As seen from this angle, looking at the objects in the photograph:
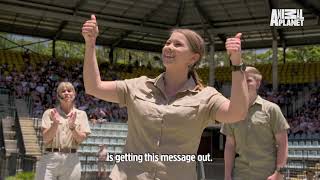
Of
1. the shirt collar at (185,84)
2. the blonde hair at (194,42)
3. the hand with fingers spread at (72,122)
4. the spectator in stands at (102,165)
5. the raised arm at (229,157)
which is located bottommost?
the spectator in stands at (102,165)

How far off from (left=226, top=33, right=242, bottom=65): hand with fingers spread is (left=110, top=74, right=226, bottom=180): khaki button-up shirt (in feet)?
0.90

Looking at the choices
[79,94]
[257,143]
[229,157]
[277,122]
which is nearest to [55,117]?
[229,157]

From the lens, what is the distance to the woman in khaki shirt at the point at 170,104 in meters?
2.49

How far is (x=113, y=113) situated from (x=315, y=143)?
8888 millimetres

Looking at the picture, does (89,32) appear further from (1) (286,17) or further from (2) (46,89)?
(1) (286,17)

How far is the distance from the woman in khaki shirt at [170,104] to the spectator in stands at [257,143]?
1386 mm

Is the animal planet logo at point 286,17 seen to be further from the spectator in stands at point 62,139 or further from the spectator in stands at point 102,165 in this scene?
the spectator in stands at point 62,139

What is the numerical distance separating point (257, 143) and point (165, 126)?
1.69m

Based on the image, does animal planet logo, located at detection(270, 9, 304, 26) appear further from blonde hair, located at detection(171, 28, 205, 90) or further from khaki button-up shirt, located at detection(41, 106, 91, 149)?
blonde hair, located at detection(171, 28, 205, 90)

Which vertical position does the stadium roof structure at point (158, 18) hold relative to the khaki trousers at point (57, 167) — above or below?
above

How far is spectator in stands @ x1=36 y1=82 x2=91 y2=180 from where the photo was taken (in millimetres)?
4883

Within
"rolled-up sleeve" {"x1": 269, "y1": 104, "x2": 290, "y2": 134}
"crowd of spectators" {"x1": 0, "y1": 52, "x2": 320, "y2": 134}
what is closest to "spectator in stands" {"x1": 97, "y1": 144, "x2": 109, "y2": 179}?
"crowd of spectators" {"x1": 0, "y1": 52, "x2": 320, "y2": 134}

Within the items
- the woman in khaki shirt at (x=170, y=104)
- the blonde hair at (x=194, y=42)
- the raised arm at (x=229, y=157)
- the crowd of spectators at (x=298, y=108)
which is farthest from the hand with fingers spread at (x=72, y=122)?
the crowd of spectators at (x=298, y=108)

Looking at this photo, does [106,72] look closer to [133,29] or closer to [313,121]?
[133,29]
